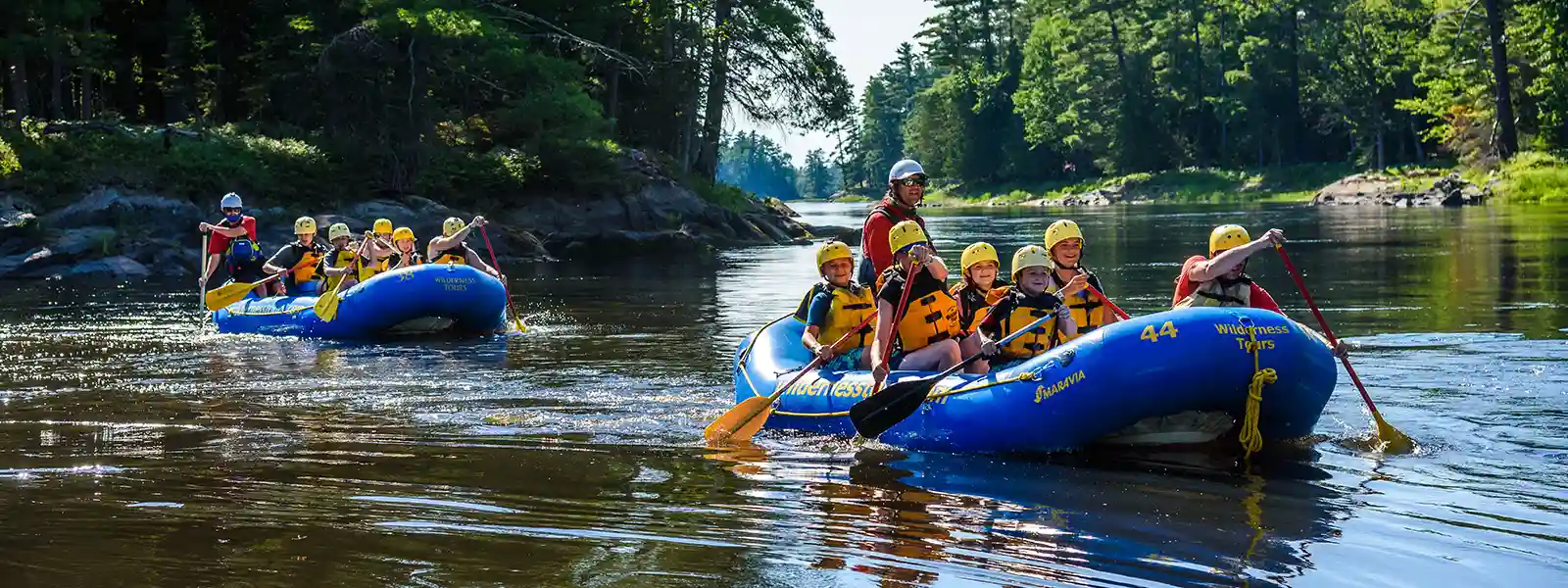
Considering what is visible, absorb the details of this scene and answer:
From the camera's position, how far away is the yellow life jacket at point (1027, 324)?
870 centimetres

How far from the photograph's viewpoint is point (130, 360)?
13.0 meters

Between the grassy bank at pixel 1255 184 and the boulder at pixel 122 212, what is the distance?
109 feet

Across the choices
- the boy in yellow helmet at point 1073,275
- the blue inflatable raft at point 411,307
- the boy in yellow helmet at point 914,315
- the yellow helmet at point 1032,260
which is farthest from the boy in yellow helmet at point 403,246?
the yellow helmet at point 1032,260

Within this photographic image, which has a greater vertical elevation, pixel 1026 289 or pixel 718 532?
pixel 1026 289

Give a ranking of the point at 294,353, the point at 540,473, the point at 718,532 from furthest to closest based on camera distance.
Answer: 1. the point at 294,353
2. the point at 540,473
3. the point at 718,532

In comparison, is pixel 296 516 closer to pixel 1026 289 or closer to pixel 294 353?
pixel 1026 289

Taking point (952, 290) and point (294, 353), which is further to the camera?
point (294, 353)

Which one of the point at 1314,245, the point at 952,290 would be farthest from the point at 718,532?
the point at 1314,245

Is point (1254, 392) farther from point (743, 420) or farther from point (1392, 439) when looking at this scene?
point (743, 420)

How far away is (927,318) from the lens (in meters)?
8.73

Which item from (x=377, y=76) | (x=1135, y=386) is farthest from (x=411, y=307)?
(x=377, y=76)

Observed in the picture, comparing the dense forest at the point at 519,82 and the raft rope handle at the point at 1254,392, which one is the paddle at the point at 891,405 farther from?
the dense forest at the point at 519,82

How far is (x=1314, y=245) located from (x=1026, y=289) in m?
21.0

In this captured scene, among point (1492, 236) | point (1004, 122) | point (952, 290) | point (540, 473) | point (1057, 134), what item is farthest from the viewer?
point (1004, 122)
